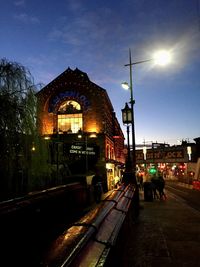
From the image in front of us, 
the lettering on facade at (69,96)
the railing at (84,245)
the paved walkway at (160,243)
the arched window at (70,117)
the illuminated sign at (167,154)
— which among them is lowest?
the paved walkway at (160,243)

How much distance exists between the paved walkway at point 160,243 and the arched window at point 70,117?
78.1 ft

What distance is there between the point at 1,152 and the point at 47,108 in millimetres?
24605

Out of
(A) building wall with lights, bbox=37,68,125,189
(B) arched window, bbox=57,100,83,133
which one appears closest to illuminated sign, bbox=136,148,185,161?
(A) building wall with lights, bbox=37,68,125,189

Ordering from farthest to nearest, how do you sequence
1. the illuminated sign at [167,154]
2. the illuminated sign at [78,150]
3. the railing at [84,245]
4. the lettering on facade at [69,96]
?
the illuminated sign at [167,154]
the lettering on facade at [69,96]
the illuminated sign at [78,150]
the railing at [84,245]

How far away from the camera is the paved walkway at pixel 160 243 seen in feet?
Result: 17.0

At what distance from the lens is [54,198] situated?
10.7 metres

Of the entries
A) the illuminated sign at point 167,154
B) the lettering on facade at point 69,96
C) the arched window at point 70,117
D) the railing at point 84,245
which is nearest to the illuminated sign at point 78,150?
the arched window at point 70,117

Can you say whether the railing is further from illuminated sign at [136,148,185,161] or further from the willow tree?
illuminated sign at [136,148,185,161]

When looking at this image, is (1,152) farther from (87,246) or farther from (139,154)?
(139,154)

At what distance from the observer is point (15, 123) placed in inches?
415

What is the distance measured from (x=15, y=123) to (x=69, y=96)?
2388 cm

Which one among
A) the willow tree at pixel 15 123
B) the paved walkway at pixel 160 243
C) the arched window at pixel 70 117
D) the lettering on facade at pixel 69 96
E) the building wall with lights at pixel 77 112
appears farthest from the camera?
the lettering on facade at pixel 69 96

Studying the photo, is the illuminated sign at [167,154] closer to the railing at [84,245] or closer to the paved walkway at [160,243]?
the paved walkway at [160,243]

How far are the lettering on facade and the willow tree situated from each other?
21.5 m
